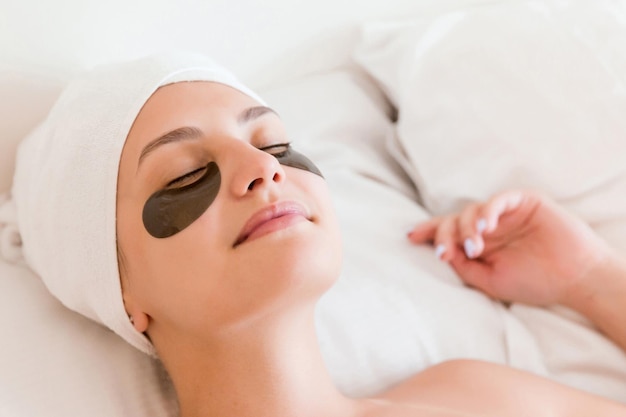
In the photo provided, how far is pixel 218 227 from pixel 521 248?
0.60m

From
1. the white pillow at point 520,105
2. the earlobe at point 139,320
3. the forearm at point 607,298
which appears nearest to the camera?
the earlobe at point 139,320

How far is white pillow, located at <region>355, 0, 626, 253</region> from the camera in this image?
112 centimetres

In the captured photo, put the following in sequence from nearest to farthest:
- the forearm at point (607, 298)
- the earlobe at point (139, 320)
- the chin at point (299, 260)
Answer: the chin at point (299, 260), the earlobe at point (139, 320), the forearm at point (607, 298)

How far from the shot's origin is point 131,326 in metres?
0.86

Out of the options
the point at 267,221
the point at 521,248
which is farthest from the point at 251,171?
the point at 521,248

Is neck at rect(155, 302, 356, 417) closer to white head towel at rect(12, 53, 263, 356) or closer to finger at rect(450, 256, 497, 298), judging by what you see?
white head towel at rect(12, 53, 263, 356)

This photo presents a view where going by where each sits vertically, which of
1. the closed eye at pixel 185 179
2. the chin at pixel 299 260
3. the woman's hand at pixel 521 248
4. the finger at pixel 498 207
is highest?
the closed eye at pixel 185 179

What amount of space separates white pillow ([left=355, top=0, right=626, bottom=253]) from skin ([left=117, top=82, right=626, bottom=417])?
39 cm

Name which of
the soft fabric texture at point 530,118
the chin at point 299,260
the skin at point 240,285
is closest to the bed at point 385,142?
the soft fabric texture at point 530,118

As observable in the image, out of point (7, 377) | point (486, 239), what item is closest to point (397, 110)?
point (486, 239)

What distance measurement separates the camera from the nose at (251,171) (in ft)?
2.52

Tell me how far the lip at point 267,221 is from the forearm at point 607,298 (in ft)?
1.79

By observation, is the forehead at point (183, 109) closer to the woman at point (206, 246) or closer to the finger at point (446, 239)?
the woman at point (206, 246)

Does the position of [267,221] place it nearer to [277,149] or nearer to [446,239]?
[277,149]
